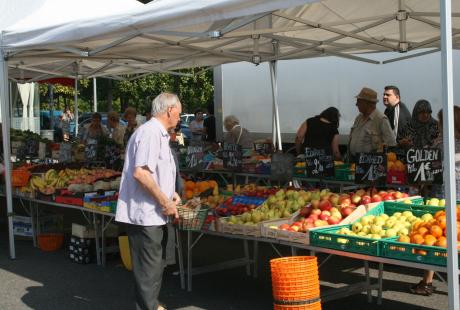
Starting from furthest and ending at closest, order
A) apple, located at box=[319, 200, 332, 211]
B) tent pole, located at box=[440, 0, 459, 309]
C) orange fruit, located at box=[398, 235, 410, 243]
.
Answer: apple, located at box=[319, 200, 332, 211] < orange fruit, located at box=[398, 235, 410, 243] < tent pole, located at box=[440, 0, 459, 309]

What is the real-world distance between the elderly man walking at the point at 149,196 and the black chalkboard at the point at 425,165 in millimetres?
2290

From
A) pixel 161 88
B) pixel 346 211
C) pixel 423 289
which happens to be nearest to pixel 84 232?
pixel 346 211

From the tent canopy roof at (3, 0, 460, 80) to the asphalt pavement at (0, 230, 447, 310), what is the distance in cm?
248

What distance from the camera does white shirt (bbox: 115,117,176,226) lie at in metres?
5.02

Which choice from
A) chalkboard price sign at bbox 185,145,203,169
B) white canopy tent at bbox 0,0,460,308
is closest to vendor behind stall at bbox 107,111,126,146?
white canopy tent at bbox 0,0,460,308

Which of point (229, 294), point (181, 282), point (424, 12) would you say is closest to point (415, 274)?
point (229, 294)

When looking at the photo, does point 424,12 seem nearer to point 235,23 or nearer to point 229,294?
point 235,23

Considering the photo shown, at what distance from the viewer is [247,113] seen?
15562mm

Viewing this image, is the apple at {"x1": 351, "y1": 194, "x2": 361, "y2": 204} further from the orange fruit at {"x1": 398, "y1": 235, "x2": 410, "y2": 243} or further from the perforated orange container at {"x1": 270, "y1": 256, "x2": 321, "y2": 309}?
the perforated orange container at {"x1": 270, "y1": 256, "x2": 321, "y2": 309}

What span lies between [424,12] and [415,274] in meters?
2.89

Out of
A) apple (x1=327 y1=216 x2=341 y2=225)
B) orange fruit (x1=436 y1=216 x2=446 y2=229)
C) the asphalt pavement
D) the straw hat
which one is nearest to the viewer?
orange fruit (x1=436 y1=216 x2=446 y2=229)

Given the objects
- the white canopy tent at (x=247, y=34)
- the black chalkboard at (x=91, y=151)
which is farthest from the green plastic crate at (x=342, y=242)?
the black chalkboard at (x=91, y=151)

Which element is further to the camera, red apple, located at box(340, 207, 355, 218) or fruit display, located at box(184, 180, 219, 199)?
fruit display, located at box(184, 180, 219, 199)

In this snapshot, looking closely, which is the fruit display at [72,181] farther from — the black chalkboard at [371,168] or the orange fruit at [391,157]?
the orange fruit at [391,157]
